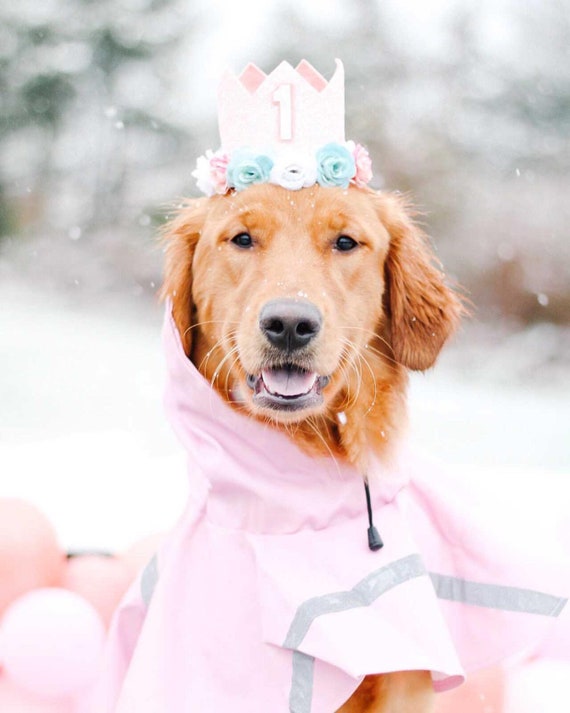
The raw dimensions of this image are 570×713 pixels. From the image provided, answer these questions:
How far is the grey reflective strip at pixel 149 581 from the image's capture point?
2256 millimetres

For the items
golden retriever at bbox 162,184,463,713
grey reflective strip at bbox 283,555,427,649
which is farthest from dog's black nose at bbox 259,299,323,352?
grey reflective strip at bbox 283,555,427,649

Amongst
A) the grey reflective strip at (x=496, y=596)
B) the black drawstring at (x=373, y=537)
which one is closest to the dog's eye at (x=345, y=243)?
the black drawstring at (x=373, y=537)

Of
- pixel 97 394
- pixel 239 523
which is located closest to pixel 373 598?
pixel 239 523

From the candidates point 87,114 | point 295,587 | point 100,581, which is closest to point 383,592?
point 295,587

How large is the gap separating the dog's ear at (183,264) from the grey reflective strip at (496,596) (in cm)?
95

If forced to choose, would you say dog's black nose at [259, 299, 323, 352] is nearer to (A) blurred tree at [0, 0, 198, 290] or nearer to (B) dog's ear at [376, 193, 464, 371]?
(B) dog's ear at [376, 193, 464, 371]

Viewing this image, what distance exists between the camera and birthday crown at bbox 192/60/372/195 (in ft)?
6.70

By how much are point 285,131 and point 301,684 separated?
1320mm

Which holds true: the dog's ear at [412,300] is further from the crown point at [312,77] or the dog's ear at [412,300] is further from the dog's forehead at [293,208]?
the crown point at [312,77]

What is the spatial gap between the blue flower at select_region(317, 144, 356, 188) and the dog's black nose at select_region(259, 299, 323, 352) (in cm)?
36

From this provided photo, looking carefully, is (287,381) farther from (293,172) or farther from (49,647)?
(49,647)

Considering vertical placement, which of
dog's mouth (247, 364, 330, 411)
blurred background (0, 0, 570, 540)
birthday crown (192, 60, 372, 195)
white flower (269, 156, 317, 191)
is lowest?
dog's mouth (247, 364, 330, 411)

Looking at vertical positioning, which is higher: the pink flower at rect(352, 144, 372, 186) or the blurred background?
the blurred background

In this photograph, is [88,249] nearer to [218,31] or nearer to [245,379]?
[218,31]
